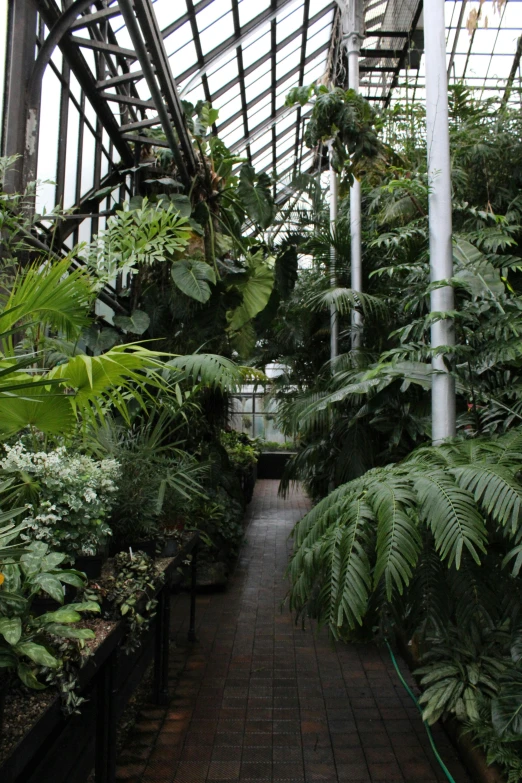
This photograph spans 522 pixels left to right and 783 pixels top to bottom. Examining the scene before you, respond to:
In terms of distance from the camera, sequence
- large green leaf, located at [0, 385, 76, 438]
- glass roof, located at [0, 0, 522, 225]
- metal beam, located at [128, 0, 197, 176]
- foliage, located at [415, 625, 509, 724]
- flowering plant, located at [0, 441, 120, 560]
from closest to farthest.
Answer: large green leaf, located at [0, 385, 76, 438], flowering plant, located at [0, 441, 120, 560], foliage, located at [415, 625, 509, 724], metal beam, located at [128, 0, 197, 176], glass roof, located at [0, 0, 522, 225]

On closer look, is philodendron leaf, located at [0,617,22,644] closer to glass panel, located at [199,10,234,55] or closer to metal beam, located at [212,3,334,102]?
glass panel, located at [199,10,234,55]

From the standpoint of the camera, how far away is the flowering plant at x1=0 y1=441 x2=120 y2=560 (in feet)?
6.06

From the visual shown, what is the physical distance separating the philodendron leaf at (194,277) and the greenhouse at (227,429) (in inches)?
0.9

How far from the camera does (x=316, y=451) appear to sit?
454 centimetres

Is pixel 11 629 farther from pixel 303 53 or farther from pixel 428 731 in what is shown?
pixel 303 53

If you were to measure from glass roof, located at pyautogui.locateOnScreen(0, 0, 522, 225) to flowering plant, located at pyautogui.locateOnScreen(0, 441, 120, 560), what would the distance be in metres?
1.96

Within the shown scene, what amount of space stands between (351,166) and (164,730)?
3.49 m

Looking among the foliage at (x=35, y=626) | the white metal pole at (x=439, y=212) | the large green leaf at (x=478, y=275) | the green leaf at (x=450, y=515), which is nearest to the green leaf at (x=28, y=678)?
the foliage at (x=35, y=626)

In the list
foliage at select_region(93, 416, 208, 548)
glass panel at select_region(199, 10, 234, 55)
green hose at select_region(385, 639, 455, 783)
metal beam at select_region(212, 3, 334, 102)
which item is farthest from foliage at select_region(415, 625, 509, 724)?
metal beam at select_region(212, 3, 334, 102)

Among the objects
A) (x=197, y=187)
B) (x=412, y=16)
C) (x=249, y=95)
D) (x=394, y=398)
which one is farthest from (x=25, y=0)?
(x=249, y=95)

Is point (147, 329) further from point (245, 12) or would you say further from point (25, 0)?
point (245, 12)

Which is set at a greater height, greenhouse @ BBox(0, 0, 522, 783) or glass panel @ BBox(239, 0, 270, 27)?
glass panel @ BBox(239, 0, 270, 27)

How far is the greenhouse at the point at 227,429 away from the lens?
173 centimetres

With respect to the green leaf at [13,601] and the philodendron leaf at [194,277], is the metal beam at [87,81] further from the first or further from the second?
the green leaf at [13,601]
